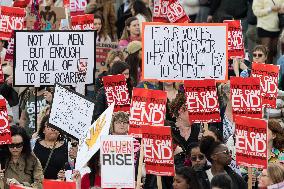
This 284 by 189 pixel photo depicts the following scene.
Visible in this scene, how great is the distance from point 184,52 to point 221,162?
2.92 m

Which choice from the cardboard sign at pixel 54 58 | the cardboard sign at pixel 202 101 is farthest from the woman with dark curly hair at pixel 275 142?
the cardboard sign at pixel 54 58

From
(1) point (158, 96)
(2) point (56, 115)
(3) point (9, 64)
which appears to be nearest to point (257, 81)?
(1) point (158, 96)

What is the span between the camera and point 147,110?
15773 mm

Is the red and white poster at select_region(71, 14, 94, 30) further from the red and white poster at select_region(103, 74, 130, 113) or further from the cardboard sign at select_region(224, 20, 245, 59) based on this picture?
the red and white poster at select_region(103, 74, 130, 113)

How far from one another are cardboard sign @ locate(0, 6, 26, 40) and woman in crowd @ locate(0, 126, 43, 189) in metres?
6.23

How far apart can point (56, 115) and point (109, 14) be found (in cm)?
839

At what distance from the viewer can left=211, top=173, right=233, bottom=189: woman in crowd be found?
1370 centimetres

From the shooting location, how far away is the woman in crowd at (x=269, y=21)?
23.0m

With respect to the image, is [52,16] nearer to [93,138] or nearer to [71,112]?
[71,112]

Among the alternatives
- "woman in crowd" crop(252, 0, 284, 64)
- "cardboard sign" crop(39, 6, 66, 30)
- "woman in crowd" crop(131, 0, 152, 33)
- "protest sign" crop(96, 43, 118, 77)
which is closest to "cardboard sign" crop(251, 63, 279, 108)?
"protest sign" crop(96, 43, 118, 77)

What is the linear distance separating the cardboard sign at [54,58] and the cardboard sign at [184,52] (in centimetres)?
130

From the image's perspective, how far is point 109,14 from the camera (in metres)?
24.5

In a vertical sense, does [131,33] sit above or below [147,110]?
above

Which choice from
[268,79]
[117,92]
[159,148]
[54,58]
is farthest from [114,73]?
[159,148]
